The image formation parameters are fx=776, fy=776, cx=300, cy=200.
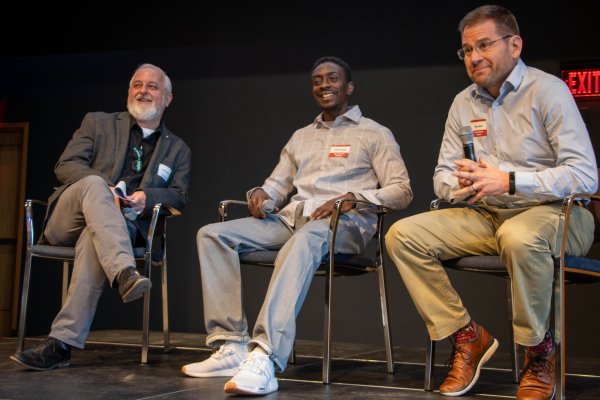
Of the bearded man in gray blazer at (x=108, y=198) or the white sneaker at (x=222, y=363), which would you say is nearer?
the white sneaker at (x=222, y=363)

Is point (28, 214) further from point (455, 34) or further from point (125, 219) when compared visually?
point (455, 34)

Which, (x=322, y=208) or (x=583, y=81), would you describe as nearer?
(x=322, y=208)

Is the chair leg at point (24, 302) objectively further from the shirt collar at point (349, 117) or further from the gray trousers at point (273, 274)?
the shirt collar at point (349, 117)

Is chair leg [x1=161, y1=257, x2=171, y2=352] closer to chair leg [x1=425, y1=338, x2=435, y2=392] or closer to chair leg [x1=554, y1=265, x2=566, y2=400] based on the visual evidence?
chair leg [x1=425, y1=338, x2=435, y2=392]

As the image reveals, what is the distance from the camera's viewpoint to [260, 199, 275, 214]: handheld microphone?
3.32m

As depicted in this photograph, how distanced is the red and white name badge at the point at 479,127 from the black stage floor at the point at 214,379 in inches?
36.1

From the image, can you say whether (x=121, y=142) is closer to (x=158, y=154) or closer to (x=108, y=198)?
(x=158, y=154)

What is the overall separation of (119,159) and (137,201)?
0.34 meters

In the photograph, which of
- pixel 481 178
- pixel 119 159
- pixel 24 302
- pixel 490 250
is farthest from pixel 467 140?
pixel 24 302

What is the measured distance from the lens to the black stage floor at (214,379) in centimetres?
257

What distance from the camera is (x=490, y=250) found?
275 centimetres

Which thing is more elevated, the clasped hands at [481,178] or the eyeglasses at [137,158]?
the eyeglasses at [137,158]

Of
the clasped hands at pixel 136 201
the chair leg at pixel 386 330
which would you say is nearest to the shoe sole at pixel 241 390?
the chair leg at pixel 386 330

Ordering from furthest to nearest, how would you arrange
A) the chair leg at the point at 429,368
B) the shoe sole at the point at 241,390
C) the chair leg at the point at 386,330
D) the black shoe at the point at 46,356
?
the chair leg at the point at 386,330
the black shoe at the point at 46,356
the chair leg at the point at 429,368
the shoe sole at the point at 241,390
